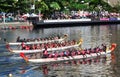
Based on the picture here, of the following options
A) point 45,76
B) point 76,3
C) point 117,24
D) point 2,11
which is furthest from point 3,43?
point 76,3

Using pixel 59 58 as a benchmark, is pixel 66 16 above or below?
below

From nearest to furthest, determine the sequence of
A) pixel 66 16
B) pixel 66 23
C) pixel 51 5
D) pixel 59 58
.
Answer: pixel 59 58, pixel 66 23, pixel 66 16, pixel 51 5

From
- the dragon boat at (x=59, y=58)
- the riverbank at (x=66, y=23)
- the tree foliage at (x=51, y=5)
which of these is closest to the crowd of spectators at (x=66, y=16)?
the tree foliage at (x=51, y=5)

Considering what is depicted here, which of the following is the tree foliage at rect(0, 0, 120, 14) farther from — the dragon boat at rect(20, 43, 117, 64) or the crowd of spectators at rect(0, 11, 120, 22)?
the dragon boat at rect(20, 43, 117, 64)

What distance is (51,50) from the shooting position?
72.8m

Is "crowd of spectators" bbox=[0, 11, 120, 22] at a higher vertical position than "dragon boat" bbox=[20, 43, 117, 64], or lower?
lower

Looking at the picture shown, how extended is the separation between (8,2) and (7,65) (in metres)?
68.8

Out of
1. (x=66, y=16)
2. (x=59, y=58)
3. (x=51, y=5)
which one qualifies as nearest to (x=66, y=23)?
(x=66, y=16)

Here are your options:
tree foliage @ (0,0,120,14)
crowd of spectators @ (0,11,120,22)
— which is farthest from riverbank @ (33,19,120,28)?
tree foliage @ (0,0,120,14)

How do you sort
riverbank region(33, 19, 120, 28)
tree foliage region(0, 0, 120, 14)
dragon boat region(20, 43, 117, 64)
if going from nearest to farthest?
dragon boat region(20, 43, 117, 64)
riverbank region(33, 19, 120, 28)
tree foliage region(0, 0, 120, 14)

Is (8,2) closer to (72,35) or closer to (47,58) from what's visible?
(72,35)

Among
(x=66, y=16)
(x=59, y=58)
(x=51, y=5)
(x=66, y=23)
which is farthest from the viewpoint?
(x=51, y=5)

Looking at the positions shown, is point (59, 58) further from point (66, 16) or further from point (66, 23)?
point (66, 16)

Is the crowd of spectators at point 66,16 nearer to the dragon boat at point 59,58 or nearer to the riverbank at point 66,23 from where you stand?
the riverbank at point 66,23
